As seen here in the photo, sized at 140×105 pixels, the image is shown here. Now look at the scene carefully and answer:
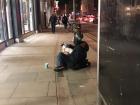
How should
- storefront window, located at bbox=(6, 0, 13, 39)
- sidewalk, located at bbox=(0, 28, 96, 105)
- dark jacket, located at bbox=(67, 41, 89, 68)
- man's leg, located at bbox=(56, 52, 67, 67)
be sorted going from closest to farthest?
1. sidewalk, located at bbox=(0, 28, 96, 105)
2. dark jacket, located at bbox=(67, 41, 89, 68)
3. man's leg, located at bbox=(56, 52, 67, 67)
4. storefront window, located at bbox=(6, 0, 13, 39)

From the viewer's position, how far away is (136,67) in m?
2.30

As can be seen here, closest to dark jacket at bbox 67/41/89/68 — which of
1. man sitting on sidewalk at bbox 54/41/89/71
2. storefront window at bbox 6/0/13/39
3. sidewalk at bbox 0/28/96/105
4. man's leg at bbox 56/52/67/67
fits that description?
man sitting on sidewalk at bbox 54/41/89/71

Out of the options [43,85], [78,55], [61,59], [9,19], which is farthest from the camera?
[9,19]

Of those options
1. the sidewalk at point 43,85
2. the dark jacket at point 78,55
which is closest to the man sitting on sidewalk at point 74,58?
the dark jacket at point 78,55

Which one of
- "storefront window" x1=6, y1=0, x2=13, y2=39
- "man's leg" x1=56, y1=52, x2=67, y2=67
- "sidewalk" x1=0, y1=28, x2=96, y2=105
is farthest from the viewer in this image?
"storefront window" x1=6, y1=0, x2=13, y2=39

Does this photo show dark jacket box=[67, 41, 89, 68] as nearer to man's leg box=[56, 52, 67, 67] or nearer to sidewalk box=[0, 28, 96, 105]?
man's leg box=[56, 52, 67, 67]

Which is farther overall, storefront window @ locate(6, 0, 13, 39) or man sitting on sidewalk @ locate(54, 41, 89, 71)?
storefront window @ locate(6, 0, 13, 39)

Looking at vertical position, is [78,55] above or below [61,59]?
above

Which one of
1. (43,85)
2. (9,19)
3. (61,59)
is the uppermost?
(9,19)

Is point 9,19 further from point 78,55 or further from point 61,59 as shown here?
point 78,55

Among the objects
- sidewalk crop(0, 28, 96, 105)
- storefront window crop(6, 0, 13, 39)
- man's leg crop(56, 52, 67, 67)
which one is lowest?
sidewalk crop(0, 28, 96, 105)

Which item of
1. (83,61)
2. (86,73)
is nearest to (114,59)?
(86,73)

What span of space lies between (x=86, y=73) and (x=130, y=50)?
518cm

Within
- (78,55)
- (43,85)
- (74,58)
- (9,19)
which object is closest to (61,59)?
(74,58)
